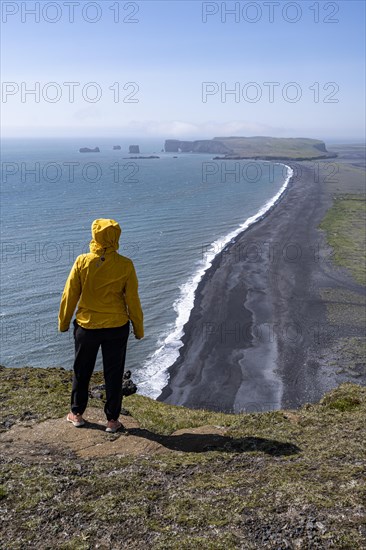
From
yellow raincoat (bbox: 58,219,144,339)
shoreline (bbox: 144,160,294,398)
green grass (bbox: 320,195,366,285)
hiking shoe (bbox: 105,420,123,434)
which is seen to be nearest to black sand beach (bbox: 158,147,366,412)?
shoreline (bbox: 144,160,294,398)

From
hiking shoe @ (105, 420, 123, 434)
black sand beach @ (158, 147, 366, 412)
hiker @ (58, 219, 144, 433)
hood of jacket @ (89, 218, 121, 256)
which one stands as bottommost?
black sand beach @ (158, 147, 366, 412)

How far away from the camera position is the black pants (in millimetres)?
8836

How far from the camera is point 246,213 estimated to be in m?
82.3

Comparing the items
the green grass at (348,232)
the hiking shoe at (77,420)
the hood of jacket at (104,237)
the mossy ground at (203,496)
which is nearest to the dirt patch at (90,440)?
the hiking shoe at (77,420)

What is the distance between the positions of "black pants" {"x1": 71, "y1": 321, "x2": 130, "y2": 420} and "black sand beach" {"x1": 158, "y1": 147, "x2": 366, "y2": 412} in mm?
15249

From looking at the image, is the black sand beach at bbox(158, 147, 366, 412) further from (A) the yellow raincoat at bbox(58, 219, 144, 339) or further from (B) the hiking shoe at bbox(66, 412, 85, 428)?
(A) the yellow raincoat at bbox(58, 219, 144, 339)

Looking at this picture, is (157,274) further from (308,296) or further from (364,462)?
(364,462)

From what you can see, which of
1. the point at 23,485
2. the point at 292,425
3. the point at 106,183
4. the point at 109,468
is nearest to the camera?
the point at 23,485

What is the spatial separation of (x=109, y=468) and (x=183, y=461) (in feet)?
3.88

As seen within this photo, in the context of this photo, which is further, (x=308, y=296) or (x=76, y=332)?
(x=308, y=296)

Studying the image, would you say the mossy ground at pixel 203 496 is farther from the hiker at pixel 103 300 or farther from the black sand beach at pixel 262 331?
the black sand beach at pixel 262 331

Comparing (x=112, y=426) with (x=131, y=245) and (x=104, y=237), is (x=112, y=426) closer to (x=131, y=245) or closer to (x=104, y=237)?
(x=104, y=237)

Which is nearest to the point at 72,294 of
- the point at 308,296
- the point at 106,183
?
the point at 308,296

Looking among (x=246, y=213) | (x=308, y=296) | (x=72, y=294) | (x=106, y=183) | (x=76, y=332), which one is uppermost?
(x=106, y=183)
